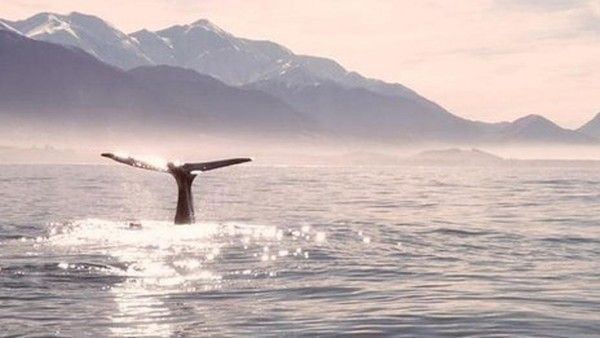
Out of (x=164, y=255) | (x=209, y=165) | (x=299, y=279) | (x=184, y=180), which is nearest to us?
(x=299, y=279)

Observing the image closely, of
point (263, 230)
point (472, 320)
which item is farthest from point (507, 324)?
point (263, 230)

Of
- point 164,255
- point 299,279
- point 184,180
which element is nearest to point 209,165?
point 184,180

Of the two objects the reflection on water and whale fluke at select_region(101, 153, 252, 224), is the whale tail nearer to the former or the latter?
whale fluke at select_region(101, 153, 252, 224)

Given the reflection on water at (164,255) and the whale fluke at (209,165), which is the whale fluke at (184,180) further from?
the reflection on water at (164,255)

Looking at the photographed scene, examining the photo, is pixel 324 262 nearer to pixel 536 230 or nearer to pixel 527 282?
pixel 527 282

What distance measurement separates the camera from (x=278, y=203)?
57656 millimetres

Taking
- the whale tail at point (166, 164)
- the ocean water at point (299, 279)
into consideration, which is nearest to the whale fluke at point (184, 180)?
the whale tail at point (166, 164)

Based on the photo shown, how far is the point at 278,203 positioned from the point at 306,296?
39.6m

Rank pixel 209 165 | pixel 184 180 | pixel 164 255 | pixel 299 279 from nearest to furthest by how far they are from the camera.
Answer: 1. pixel 299 279
2. pixel 164 255
3. pixel 209 165
4. pixel 184 180

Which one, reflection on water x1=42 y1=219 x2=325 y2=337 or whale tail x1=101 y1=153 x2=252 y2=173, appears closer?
reflection on water x1=42 y1=219 x2=325 y2=337

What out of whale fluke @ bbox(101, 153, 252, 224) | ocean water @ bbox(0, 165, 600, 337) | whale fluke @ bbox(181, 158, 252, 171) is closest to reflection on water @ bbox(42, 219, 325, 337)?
ocean water @ bbox(0, 165, 600, 337)

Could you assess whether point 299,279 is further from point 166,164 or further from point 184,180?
point 166,164

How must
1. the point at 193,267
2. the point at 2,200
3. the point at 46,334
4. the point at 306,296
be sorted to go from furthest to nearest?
the point at 2,200 → the point at 193,267 → the point at 306,296 → the point at 46,334

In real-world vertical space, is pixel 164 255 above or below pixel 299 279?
above
